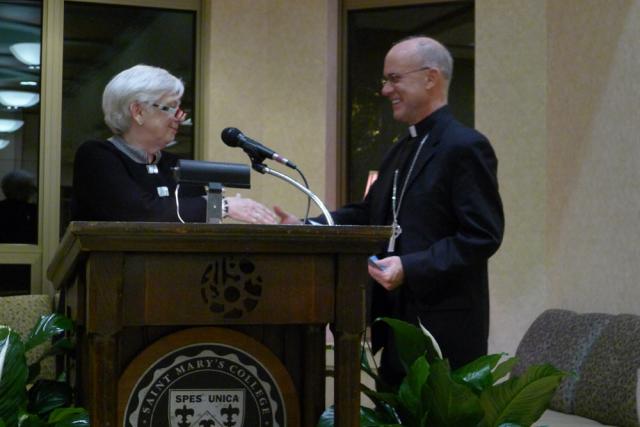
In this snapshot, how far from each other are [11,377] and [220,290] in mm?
502

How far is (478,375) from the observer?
217 centimetres

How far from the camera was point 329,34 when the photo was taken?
17.5 ft

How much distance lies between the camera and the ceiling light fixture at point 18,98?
524 cm

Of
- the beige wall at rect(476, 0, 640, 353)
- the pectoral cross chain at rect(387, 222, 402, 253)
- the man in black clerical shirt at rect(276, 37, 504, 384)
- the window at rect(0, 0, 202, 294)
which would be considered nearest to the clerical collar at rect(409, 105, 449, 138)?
the man in black clerical shirt at rect(276, 37, 504, 384)

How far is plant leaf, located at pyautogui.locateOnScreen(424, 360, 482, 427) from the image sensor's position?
1.96 meters

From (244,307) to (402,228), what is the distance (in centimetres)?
102

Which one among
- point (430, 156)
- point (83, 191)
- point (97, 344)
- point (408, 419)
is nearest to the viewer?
point (97, 344)

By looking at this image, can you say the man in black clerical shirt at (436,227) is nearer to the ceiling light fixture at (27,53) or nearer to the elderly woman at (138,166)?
the elderly woman at (138,166)

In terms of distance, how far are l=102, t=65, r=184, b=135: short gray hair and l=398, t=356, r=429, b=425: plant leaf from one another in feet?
3.45

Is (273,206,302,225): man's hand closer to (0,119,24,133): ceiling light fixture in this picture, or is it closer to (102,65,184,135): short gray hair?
(102,65,184,135): short gray hair

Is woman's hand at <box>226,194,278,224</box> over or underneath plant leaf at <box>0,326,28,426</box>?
over

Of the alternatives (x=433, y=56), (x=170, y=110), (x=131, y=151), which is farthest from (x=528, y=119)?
(x=131, y=151)

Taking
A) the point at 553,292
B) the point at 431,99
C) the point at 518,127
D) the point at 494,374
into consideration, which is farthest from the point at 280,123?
the point at 494,374

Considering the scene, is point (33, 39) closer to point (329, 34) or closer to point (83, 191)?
point (329, 34)
